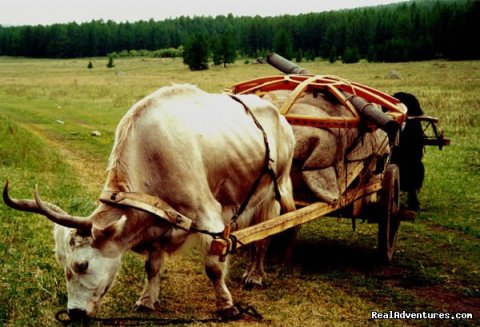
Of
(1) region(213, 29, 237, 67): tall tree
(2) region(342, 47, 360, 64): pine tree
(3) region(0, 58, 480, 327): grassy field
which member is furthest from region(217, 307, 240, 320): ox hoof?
(2) region(342, 47, 360, 64): pine tree

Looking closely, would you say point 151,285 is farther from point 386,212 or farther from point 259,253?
point 386,212

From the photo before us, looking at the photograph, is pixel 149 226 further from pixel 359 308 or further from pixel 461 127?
pixel 461 127

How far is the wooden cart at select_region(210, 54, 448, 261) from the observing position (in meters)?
6.88

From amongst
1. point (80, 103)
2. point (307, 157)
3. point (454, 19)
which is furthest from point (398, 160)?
point (454, 19)

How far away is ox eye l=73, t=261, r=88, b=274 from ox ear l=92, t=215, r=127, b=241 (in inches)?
8.6

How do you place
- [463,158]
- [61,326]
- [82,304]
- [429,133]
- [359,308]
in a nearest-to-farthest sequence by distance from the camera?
[82,304]
[61,326]
[359,308]
[463,158]
[429,133]

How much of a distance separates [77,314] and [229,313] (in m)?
1.55

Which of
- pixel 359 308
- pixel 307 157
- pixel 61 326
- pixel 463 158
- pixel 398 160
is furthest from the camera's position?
pixel 463 158

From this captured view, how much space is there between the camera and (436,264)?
304 inches

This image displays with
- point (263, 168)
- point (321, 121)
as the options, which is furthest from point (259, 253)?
point (321, 121)

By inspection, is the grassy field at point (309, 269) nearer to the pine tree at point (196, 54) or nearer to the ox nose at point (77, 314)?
the ox nose at point (77, 314)

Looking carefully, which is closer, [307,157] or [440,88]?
[307,157]

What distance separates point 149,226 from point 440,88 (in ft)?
112

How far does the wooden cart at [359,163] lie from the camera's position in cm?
688
